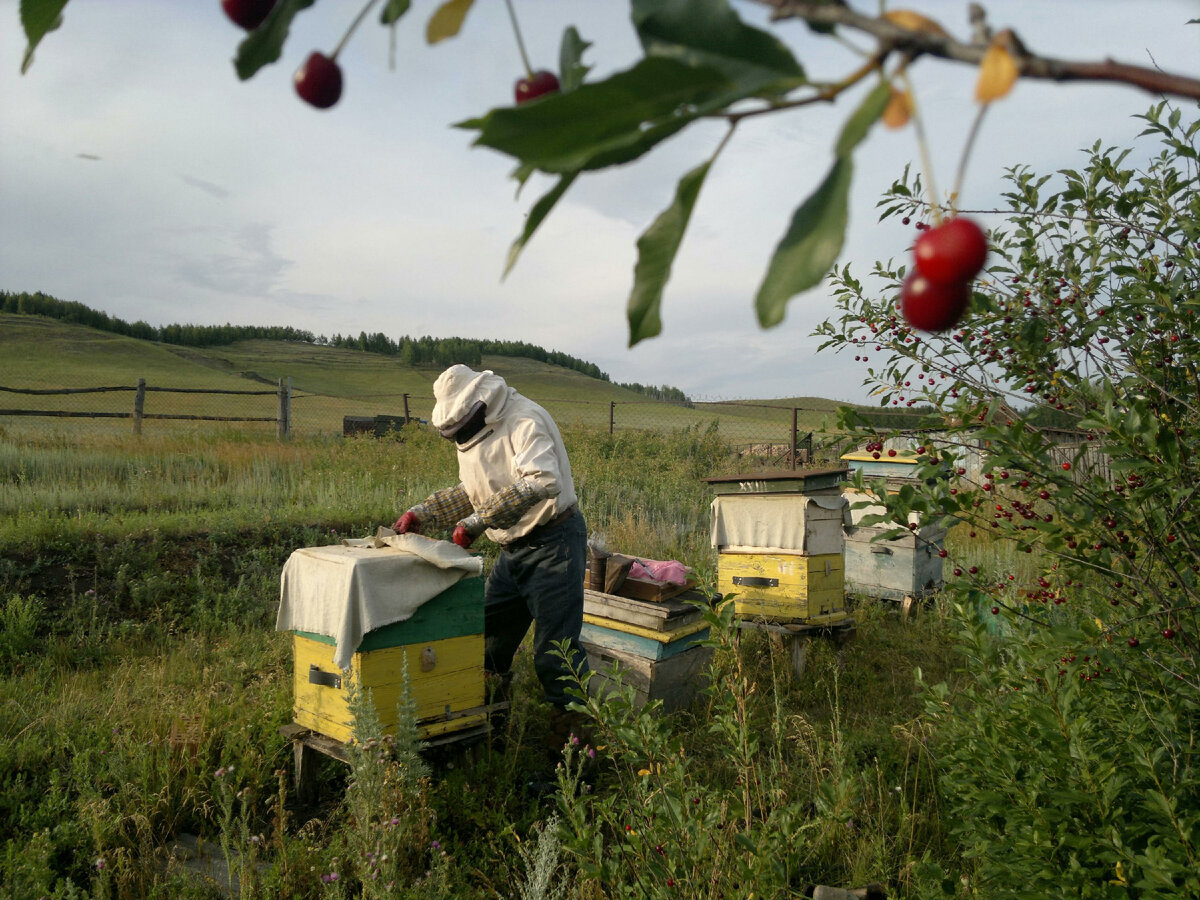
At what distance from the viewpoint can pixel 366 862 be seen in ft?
8.18

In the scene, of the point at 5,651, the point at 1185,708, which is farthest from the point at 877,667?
the point at 5,651

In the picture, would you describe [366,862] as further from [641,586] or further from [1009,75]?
[1009,75]

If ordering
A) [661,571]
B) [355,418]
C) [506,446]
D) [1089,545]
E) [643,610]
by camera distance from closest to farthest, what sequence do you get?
[1089,545], [506,446], [643,610], [661,571], [355,418]

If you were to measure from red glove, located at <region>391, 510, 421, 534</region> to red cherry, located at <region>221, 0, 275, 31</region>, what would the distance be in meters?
3.68

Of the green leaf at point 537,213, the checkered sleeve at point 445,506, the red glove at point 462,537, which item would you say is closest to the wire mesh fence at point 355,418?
the green leaf at point 537,213

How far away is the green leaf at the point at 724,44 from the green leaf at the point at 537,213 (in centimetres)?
7

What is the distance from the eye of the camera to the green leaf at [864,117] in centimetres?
34

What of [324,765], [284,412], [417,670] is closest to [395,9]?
[417,670]

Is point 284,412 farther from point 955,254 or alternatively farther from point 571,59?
point 955,254

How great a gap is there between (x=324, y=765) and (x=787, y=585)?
3154 millimetres

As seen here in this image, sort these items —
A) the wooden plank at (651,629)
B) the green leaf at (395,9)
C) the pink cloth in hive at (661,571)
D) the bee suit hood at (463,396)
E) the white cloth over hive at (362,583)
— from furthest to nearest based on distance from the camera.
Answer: the pink cloth in hive at (661,571) → the wooden plank at (651,629) → the bee suit hood at (463,396) → the white cloth over hive at (362,583) → the green leaf at (395,9)

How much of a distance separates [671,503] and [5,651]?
6666 mm

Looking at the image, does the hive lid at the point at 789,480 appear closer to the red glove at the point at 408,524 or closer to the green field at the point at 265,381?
the red glove at the point at 408,524

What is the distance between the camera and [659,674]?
4.30m
